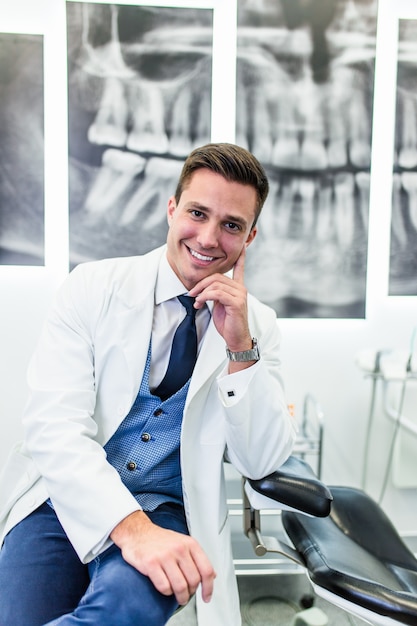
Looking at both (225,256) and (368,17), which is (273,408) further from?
(368,17)

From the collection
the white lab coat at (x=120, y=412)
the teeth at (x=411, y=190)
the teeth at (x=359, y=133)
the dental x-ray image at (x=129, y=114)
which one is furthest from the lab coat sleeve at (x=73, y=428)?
the teeth at (x=411, y=190)

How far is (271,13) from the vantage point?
2.11 metres

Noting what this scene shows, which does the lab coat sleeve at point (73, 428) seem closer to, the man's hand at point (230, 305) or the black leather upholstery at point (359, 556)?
the man's hand at point (230, 305)

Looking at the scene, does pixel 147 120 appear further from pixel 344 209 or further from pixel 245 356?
pixel 245 356

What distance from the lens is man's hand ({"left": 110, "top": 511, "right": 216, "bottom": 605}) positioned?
3.18 ft

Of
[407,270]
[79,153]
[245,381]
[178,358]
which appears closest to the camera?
[245,381]

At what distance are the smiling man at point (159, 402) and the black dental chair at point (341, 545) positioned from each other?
3.2 inches

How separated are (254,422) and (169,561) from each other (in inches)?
17.6

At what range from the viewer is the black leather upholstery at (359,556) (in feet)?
3.52

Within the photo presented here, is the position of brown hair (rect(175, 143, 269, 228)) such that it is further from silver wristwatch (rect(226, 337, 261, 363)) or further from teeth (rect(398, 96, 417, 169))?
teeth (rect(398, 96, 417, 169))

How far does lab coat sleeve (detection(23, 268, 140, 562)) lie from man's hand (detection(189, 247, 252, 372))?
1.01 ft

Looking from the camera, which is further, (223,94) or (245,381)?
(223,94)

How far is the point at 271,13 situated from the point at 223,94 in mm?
404

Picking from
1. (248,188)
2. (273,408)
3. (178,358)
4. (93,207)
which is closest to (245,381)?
(273,408)
